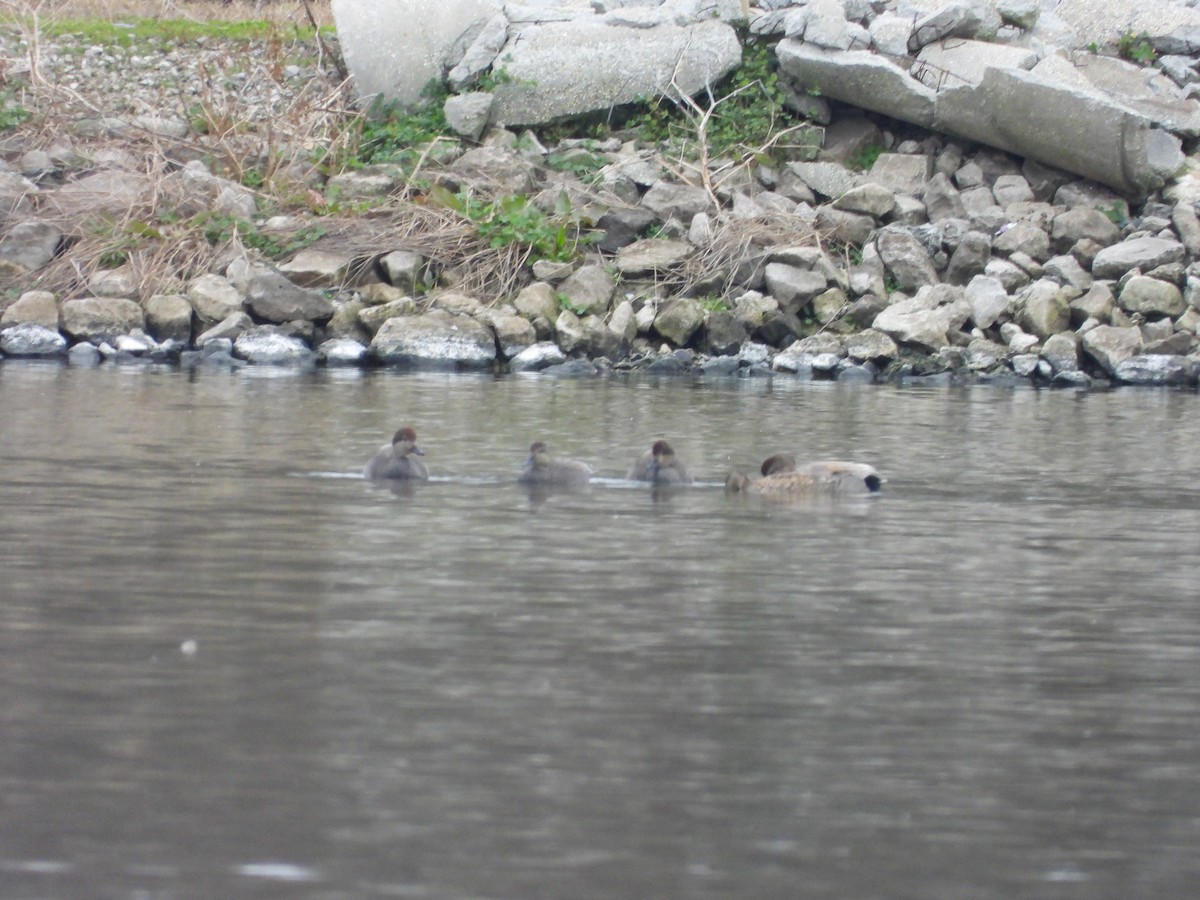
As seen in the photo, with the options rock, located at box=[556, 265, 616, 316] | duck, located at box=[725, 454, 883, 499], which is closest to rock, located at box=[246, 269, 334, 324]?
rock, located at box=[556, 265, 616, 316]

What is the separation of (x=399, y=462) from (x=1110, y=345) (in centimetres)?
1357

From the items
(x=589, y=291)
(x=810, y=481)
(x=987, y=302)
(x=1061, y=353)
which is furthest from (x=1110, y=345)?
(x=810, y=481)

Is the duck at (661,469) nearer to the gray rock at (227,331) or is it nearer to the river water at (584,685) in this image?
the river water at (584,685)

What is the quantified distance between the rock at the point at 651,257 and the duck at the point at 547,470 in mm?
12527

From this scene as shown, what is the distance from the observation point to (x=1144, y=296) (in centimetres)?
2469

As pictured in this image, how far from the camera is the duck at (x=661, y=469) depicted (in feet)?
41.4

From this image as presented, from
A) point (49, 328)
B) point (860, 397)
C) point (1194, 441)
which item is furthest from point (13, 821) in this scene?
point (49, 328)

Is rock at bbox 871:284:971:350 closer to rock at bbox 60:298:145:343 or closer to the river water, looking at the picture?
rock at bbox 60:298:145:343

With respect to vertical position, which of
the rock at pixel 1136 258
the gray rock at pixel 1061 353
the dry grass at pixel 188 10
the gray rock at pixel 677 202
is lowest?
the gray rock at pixel 1061 353

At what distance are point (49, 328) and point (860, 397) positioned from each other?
9904mm

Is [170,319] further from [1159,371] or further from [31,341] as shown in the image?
[1159,371]

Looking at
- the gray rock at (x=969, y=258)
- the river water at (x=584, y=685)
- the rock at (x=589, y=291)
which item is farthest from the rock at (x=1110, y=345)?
the river water at (x=584, y=685)

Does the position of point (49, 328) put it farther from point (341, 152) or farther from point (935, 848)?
point (935, 848)

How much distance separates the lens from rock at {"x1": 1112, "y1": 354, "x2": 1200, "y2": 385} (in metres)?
23.7
